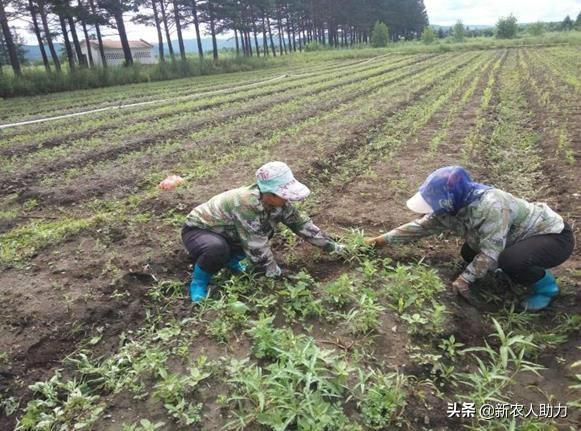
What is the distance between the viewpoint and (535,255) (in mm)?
3035

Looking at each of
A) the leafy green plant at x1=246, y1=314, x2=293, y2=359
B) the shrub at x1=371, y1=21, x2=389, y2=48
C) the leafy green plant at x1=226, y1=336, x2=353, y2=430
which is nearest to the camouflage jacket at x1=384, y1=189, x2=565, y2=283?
the leafy green plant at x1=226, y1=336, x2=353, y2=430

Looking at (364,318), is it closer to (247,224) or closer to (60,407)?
(247,224)

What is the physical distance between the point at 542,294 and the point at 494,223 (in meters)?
0.76

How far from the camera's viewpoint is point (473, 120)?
888cm

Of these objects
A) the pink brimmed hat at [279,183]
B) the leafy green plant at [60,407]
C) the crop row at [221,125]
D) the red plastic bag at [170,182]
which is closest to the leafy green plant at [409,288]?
the pink brimmed hat at [279,183]

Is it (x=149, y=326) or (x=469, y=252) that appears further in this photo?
(x=469, y=252)

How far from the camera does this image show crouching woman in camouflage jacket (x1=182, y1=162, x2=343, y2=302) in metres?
3.10

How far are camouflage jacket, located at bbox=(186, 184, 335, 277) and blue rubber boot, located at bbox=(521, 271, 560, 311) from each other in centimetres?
151

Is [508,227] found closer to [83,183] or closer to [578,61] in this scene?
[83,183]

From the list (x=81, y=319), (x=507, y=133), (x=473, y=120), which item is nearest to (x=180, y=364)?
(x=81, y=319)

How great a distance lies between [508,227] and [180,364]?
2.35 meters

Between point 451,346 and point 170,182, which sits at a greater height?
point 170,182

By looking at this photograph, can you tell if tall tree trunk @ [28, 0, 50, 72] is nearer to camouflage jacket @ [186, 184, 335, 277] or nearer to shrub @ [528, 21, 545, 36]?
camouflage jacket @ [186, 184, 335, 277]

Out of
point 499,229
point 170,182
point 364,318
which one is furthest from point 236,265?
point 170,182
